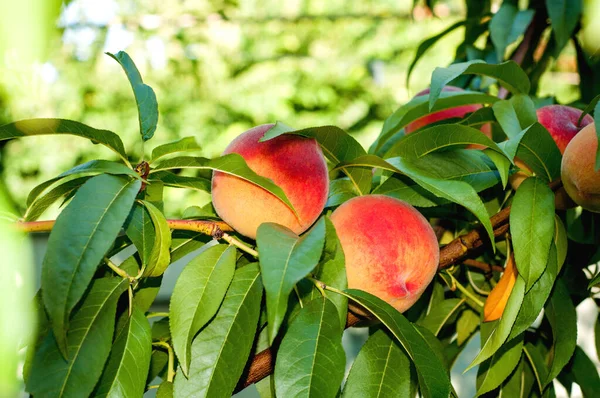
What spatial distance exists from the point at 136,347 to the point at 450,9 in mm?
3119

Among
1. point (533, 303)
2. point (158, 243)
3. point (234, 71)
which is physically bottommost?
point (234, 71)

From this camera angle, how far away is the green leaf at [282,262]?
1.16ft

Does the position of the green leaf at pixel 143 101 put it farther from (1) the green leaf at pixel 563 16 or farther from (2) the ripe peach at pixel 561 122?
(1) the green leaf at pixel 563 16

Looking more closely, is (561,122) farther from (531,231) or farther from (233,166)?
(233,166)

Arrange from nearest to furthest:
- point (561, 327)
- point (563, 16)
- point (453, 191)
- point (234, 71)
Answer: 1. point (453, 191)
2. point (561, 327)
3. point (563, 16)
4. point (234, 71)

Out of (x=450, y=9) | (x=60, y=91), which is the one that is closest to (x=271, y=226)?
(x=60, y=91)

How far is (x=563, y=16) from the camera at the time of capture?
871 mm

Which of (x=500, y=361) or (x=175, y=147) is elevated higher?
(x=175, y=147)

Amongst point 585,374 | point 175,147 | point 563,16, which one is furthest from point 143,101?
point 563,16

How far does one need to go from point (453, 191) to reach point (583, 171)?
0.12 meters

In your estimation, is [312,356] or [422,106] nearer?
[312,356]

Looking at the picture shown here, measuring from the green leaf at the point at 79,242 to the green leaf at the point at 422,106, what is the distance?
0.32 m

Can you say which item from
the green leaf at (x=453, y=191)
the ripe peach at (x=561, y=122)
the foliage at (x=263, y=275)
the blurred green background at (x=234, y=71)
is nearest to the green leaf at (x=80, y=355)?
the foliage at (x=263, y=275)

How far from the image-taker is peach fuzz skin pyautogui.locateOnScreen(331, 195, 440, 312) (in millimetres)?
498
